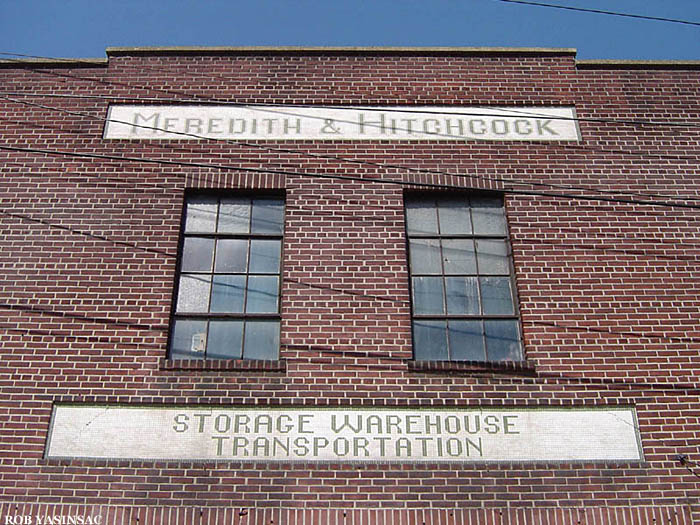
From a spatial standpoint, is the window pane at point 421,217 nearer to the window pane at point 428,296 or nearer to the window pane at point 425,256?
the window pane at point 425,256

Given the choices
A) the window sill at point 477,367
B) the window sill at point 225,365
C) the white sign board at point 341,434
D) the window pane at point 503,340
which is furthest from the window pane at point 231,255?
the window pane at point 503,340

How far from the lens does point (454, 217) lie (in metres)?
9.77

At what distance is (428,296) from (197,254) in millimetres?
2849

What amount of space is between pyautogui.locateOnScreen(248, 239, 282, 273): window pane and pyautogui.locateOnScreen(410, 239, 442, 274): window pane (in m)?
1.65

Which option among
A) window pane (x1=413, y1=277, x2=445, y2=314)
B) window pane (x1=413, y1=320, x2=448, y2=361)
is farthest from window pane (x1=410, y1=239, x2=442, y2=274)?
window pane (x1=413, y1=320, x2=448, y2=361)

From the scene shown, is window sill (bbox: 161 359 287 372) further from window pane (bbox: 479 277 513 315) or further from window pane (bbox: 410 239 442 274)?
window pane (bbox: 479 277 513 315)

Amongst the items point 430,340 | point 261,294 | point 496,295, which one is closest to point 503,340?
point 496,295

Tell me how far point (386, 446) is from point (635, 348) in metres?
3.08

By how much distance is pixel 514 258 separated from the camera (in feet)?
30.6

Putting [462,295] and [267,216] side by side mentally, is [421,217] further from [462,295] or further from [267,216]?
[267,216]

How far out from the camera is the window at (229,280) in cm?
884

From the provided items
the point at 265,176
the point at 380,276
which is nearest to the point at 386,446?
the point at 380,276

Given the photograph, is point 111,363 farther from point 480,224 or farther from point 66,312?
point 480,224

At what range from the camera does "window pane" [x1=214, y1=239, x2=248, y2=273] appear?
30.7 feet
